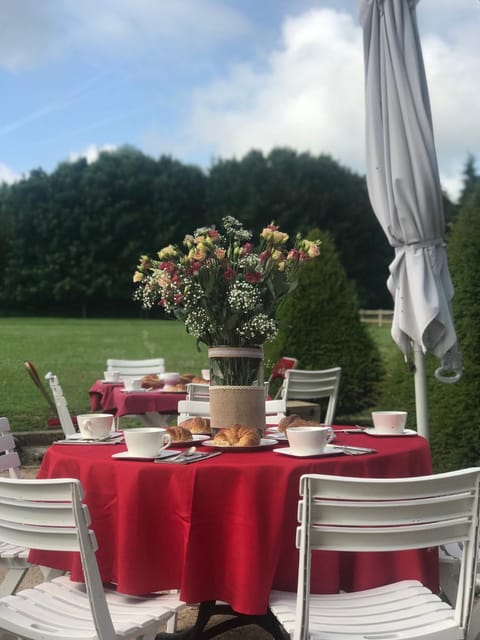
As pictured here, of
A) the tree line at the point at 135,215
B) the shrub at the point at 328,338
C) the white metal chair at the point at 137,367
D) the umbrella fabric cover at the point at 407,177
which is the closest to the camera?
the umbrella fabric cover at the point at 407,177

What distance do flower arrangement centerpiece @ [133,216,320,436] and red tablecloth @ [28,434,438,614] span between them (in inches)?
20.2

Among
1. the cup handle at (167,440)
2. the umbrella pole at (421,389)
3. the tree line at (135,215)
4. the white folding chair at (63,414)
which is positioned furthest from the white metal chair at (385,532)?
the tree line at (135,215)

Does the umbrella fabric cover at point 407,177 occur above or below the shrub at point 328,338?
above

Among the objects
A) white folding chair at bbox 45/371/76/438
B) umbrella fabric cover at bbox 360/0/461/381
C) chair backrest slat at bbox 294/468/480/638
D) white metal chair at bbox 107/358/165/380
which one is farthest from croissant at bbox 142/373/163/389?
chair backrest slat at bbox 294/468/480/638

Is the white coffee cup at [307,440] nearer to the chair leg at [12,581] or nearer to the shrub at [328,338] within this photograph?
the chair leg at [12,581]

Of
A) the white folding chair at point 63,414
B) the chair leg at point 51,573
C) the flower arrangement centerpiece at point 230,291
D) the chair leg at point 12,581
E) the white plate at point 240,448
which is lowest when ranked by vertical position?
the chair leg at point 12,581

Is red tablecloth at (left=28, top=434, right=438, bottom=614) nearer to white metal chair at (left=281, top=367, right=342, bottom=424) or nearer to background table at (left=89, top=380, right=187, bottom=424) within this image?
background table at (left=89, top=380, right=187, bottom=424)

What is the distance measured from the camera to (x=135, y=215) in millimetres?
27312

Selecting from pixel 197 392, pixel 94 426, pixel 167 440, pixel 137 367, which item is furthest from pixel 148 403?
pixel 167 440

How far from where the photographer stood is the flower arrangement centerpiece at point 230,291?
9.21 ft

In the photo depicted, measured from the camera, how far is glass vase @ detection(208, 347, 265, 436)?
2.82 meters

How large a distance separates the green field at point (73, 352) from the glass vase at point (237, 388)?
6.27 metres

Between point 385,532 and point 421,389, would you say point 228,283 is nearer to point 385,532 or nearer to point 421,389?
point 385,532

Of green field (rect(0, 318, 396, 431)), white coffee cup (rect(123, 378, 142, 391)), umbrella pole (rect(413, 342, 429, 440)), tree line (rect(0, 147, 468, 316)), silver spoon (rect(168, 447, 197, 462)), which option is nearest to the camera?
silver spoon (rect(168, 447, 197, 462))
